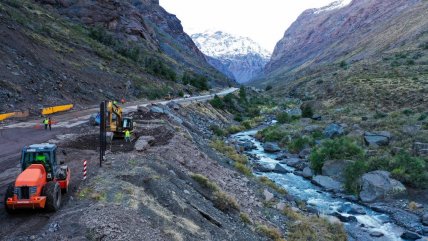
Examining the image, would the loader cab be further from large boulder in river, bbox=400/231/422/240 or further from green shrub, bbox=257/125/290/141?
green shrub, bbox=257/125/290/141

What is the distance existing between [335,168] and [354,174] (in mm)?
2986

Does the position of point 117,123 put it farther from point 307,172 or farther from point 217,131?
point 217,131

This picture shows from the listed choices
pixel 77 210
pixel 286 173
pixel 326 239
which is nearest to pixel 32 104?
pixel 286 173

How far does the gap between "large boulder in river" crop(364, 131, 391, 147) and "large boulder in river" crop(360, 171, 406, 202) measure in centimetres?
917

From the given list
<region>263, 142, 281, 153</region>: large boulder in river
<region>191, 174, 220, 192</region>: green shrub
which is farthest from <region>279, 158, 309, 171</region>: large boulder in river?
<region>191, 174, 220, 192</region>: green shrub

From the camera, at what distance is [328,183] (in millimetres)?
29781

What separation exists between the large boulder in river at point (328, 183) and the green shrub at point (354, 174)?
0.84 meters

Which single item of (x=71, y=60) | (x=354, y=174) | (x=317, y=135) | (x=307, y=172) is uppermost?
(x=71, y=60)

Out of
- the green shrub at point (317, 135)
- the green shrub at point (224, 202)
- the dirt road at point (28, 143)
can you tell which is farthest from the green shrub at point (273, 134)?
the green shrub at point (224, 202)

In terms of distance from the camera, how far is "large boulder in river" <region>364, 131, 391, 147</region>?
36.4 meters

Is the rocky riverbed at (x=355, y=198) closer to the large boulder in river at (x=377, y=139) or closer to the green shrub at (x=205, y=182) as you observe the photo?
the large boulder in river at (x=377, y=139)

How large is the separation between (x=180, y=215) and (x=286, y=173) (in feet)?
67.1

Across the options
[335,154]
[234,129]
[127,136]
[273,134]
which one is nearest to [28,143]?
[127,136]

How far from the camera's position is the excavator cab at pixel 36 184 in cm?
1202
